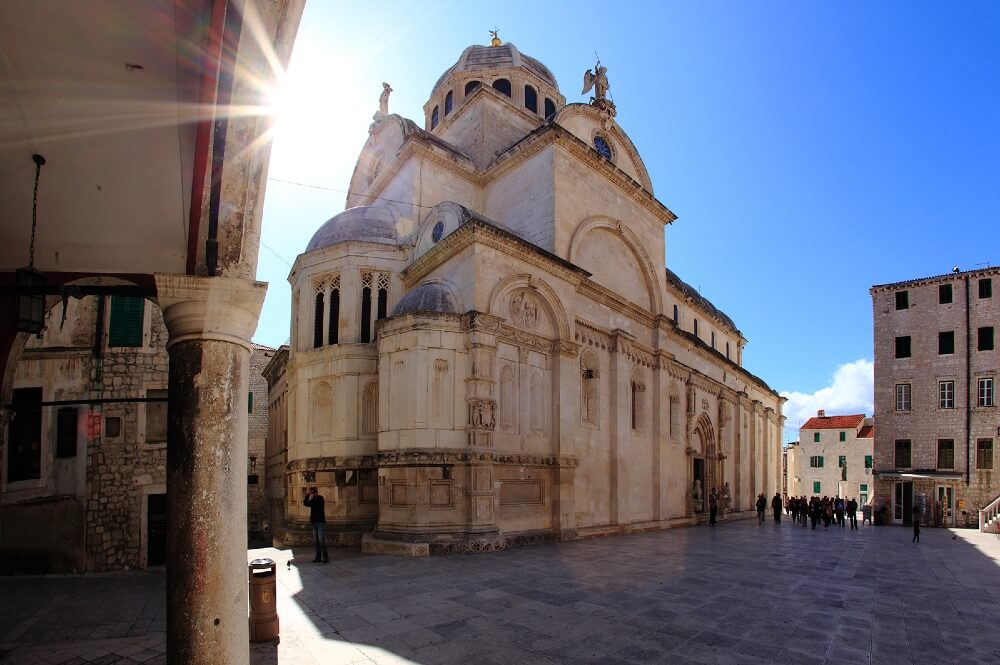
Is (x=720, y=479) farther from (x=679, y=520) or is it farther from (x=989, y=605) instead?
(x=989, y=605)

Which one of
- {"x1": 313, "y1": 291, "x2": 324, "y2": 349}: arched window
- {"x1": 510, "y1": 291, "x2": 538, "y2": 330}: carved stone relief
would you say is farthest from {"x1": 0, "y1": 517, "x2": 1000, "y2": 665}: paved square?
{"x1": 313, "y1": 291, "x2": 324, "y2": 349}: arched window

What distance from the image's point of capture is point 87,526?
12562 mm

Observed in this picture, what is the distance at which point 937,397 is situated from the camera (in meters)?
31.5

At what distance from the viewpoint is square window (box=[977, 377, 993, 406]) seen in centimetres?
3008

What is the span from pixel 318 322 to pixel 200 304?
14869mm

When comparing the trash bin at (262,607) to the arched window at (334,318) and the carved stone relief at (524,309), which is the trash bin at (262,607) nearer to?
the carved stone relief at (524,309)

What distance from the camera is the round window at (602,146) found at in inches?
890

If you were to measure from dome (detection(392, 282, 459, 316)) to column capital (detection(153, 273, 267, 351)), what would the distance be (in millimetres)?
10262

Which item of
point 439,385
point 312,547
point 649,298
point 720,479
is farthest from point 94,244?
point 720,479

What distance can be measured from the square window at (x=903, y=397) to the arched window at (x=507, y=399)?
2818cm

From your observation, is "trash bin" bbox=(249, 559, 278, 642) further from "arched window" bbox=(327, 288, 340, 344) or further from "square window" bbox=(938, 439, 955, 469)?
"square window" bbox=(938, 439, 955, 469)

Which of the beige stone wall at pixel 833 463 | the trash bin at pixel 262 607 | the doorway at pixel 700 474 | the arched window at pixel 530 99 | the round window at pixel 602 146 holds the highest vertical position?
the arched window at pixel 530 99

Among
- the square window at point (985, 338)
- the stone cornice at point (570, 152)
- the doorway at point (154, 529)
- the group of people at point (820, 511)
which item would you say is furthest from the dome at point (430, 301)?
the square window at point (985, 338)

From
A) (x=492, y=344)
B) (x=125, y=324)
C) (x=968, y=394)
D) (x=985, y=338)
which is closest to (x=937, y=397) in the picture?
(x=968, y=394)
